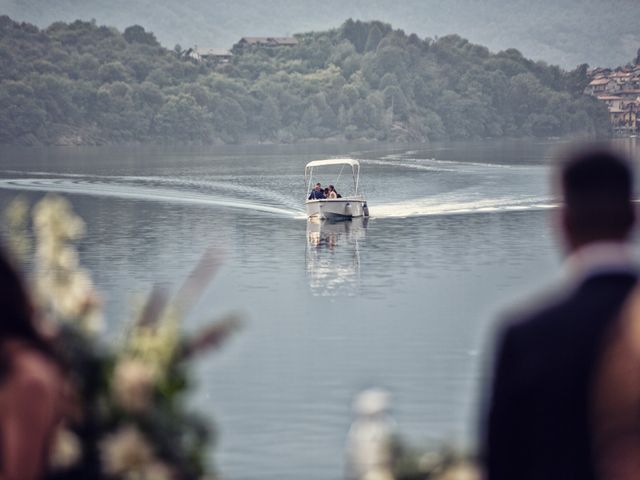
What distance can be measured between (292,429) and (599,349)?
15707 mm

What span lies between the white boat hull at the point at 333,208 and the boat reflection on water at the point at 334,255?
284mm

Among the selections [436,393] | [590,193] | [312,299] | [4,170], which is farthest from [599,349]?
[4,170]

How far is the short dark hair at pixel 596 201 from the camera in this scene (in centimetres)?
430

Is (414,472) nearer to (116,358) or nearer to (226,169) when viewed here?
(116,358)

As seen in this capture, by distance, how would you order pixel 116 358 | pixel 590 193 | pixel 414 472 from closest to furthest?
pixel 590 193 → pixel 414 472 → pixel 116 358

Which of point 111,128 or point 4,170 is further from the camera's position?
point 111,128

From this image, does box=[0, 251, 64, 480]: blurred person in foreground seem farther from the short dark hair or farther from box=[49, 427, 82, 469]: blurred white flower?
the short dark hair

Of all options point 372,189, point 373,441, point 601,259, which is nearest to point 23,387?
point 601,259

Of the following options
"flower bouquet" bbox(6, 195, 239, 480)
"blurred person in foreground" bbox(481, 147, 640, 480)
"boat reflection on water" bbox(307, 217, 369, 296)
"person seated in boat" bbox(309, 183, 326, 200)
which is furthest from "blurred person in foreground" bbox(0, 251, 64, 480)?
"person seated in boat" bbox(309, 183, 326, 200)

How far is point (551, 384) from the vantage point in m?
4.09

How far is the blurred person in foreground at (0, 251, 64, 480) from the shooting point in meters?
4.29

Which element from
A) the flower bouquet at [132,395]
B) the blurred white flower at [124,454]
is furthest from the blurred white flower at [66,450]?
the blurred white flower at [124,454]

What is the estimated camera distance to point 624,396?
4.02 meters

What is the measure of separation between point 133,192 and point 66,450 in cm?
7447
